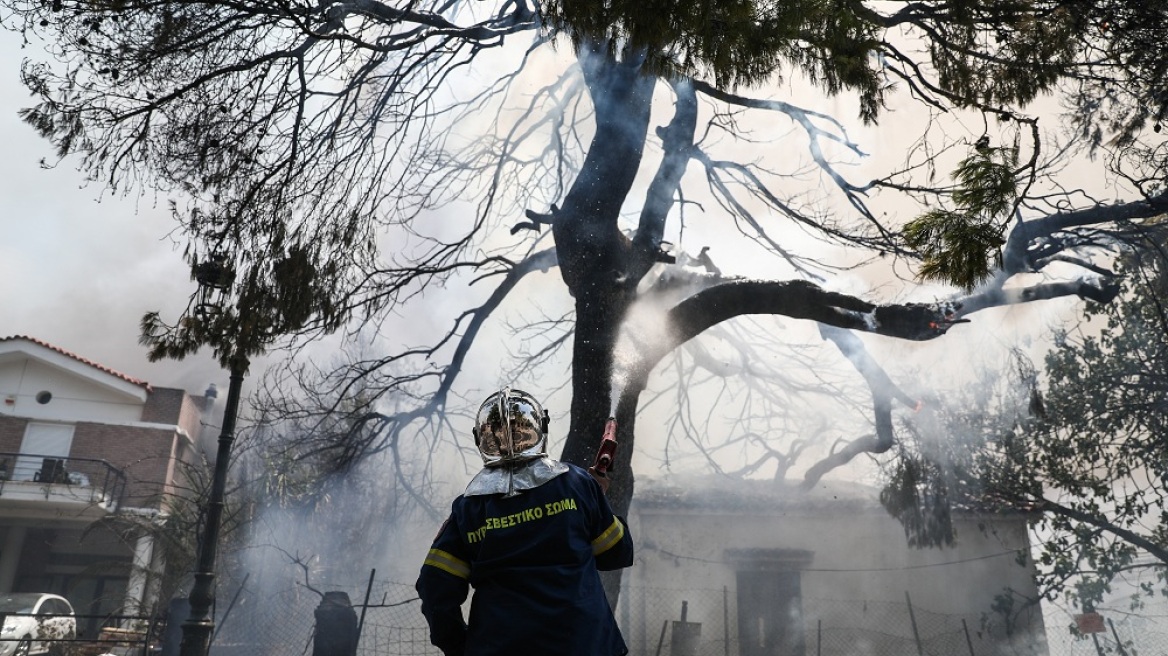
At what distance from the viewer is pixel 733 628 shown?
13516 millimetres

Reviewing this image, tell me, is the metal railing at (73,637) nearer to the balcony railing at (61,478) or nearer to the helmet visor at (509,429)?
the balcony railing at (61,478)

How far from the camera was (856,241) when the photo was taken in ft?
30.2

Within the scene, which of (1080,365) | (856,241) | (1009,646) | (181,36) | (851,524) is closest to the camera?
(181,36)

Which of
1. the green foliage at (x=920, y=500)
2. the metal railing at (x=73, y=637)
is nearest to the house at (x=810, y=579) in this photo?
the green foliage at (x=920, y=500)

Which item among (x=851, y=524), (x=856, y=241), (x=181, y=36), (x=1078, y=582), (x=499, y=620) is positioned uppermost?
(x=856, y=241)

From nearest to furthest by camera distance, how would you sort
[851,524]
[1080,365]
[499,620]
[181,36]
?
[499,620] < [181,36] < [1080,365] < [851,524]

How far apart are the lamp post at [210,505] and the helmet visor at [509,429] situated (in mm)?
3580

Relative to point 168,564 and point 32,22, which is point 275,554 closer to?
point 168,564

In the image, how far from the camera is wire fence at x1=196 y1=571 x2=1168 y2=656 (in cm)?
1195

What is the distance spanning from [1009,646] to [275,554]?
36.0 feet

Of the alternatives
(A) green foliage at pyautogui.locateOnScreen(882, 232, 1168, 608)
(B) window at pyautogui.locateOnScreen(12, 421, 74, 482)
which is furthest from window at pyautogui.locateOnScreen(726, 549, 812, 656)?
(B) window at pyautogui.locateOnScreen(12, 421, 74, 482)

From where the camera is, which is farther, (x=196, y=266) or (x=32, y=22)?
(x=196, y=266)

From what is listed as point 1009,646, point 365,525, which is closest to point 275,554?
point 365,525

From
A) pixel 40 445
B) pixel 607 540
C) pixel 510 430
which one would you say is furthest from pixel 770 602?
pixel 40 445
